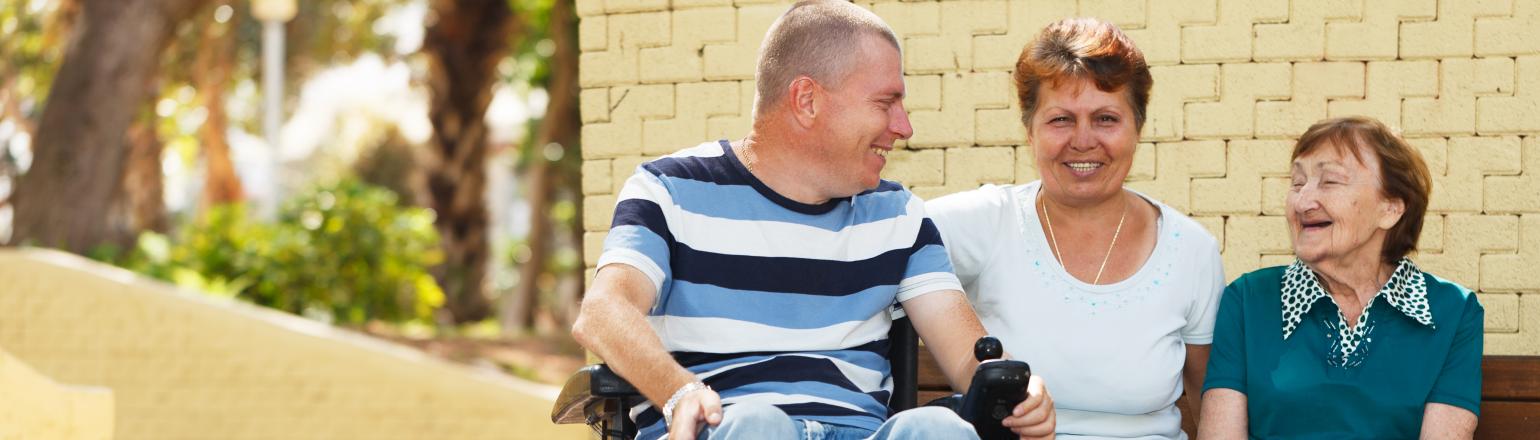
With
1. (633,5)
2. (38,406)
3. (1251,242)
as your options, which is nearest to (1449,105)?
(1251,242)

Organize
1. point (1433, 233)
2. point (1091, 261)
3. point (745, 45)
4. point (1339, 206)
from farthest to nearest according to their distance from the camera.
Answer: point (745, 45) < point (1433, 233) < point (1091, 261) < point (1339, 206)

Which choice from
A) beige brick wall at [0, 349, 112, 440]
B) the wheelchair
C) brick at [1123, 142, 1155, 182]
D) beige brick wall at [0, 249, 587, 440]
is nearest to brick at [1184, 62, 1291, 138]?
brick at [1123, 142, 1155, 182]

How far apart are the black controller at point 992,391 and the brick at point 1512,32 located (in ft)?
7.18

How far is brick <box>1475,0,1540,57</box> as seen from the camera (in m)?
4.03

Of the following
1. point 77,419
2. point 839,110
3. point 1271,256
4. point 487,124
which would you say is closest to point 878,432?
point 839,110

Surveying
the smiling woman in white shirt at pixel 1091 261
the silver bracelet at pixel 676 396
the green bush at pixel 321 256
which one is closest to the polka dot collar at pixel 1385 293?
the smiling woman in white shirt at pixel 1091 261

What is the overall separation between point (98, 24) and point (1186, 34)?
370 inches

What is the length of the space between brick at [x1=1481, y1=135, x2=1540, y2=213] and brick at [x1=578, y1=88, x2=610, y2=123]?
102 inches

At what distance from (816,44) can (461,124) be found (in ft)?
37.0

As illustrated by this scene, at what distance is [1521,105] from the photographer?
159 inches

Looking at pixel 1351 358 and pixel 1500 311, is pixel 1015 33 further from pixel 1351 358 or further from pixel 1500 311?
pixel 1351 358

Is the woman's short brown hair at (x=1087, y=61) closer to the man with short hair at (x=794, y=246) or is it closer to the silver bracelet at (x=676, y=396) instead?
the man with short hair at (x=794, y=246)

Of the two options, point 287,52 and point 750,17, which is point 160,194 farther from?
point 750,17

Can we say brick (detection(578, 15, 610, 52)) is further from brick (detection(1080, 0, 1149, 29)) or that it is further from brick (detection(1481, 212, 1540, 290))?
brick (detection(1481, 212, 1540, 290))
